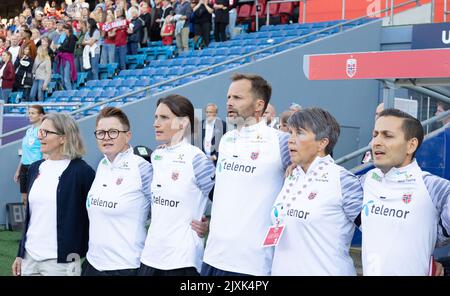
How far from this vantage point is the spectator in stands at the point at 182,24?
679 inches

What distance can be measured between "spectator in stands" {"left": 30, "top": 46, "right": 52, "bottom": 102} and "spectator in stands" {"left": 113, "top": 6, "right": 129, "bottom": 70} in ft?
4.93

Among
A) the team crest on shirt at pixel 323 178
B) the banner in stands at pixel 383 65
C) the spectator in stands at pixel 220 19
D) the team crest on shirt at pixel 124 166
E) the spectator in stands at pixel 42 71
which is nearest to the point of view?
the team crest on shirt at pixel 323 178

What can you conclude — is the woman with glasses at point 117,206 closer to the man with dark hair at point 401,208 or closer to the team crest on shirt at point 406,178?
the man with dark hair at point 401,208

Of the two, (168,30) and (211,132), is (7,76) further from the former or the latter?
(211,132)

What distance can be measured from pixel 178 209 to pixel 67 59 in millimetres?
13483

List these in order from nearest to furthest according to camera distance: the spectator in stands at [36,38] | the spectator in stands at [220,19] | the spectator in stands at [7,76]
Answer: the spectator in stands at [220,19] < the spectator in stands at [7,76] < the spectator in stands at [36,38]

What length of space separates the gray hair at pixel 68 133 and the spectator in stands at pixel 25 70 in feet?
43.2

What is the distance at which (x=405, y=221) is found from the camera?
158 inches

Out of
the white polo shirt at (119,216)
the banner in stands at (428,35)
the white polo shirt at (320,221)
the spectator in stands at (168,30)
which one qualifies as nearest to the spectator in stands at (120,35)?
the spectator in stands at (168,30)

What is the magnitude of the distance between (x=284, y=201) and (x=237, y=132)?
2.14ft

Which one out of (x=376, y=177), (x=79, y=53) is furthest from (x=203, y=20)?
(x=376, y=177)

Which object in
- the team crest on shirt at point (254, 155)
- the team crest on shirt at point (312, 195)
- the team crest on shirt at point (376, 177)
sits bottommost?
the team crest on shirt at point (312, 195)
